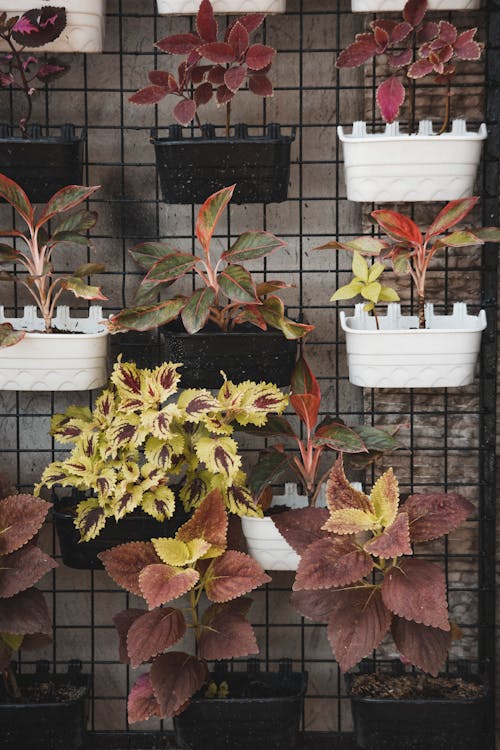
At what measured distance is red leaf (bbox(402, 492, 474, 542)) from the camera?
2404mm

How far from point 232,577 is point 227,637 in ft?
0.46

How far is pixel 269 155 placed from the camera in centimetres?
243

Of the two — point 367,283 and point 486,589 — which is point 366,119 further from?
point 486,589

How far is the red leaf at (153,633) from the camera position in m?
2.32

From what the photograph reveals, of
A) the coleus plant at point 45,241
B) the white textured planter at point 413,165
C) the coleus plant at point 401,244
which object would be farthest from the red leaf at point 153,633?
the white textured planter at point 413,165

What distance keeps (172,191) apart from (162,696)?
3.97 feet

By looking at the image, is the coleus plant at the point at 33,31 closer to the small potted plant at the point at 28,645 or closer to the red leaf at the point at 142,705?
the small potted plant at the point at 28,645

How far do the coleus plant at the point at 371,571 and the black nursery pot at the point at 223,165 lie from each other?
706mm

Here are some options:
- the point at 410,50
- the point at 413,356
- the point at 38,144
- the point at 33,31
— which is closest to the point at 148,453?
the point at 413,356

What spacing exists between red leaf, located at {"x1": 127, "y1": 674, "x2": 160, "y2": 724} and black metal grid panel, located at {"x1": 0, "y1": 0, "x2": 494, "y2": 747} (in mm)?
477

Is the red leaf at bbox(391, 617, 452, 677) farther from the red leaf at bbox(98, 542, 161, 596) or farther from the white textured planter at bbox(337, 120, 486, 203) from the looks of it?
the white textured planter at bbox(337, 120, 486, 203)

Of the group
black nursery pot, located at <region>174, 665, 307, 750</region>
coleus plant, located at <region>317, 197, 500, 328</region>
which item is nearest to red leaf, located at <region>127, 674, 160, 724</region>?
black nursery pot, located at <region>174, 665, 307, 750</region>

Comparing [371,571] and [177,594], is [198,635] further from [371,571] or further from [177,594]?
[371,571]

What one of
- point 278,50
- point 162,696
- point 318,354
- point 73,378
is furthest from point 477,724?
point 278,50
